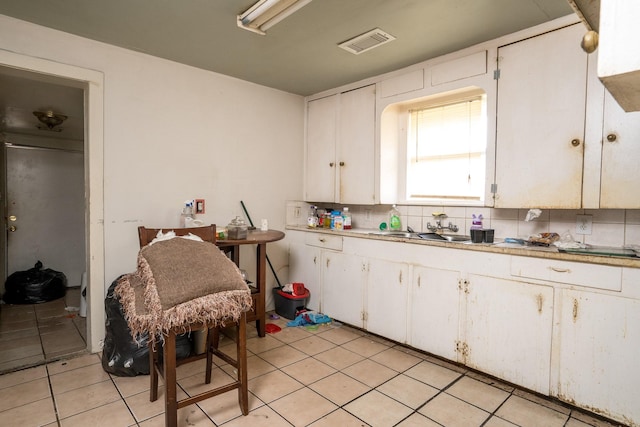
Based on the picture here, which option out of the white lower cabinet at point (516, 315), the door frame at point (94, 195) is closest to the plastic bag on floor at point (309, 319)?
the white lower cabinet at point (516, 315)

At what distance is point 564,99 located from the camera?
7.43 feet

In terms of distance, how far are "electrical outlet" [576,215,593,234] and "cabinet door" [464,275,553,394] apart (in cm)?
63

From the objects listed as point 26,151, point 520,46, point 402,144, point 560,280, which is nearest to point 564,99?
point 520,46

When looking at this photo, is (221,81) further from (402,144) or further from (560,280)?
(560,280)

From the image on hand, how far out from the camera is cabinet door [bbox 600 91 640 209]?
2.04m

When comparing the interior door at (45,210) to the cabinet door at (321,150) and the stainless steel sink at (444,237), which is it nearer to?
the cabinet door at (321,150)

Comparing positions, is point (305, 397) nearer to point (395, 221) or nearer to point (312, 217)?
point (395, 221)

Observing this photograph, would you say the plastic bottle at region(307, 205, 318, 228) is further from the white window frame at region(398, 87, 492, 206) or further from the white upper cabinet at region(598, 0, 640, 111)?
the white upper cabinet at region(598, 0, 640, 111)

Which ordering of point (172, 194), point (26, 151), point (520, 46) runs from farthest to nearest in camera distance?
point (26, 151) < point (172, 194) < point (520, 46)

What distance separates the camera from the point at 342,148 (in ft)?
12.1

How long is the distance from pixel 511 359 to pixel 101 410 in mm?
2491

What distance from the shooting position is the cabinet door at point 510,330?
2139mm

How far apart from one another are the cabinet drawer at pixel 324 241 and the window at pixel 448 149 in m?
0.85

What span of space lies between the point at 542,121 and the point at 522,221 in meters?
0.76
